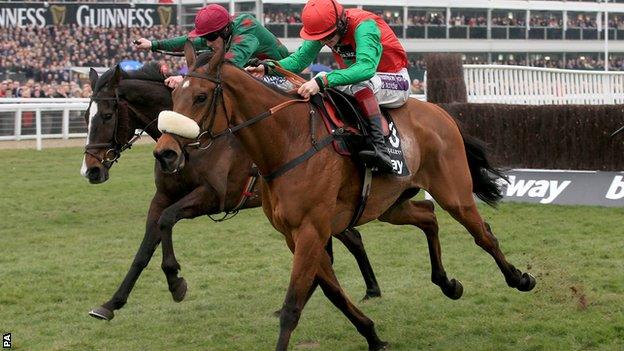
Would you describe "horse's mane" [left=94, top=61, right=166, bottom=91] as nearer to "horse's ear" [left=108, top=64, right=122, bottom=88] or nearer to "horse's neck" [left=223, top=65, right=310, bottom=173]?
"horse's ear" [left=108, top=64, right=122, bottom=88]

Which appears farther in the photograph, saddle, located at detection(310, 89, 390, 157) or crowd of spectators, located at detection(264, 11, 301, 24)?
crowd of spectators, located at detection(264, 11, 301, 24)

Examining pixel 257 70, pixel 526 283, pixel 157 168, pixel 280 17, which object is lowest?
pixel 526 283

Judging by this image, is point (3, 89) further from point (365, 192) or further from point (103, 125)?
point (365, 192)

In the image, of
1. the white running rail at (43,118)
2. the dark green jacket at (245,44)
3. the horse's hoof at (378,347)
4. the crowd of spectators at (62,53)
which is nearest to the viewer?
the horse's hoof at (378,347)

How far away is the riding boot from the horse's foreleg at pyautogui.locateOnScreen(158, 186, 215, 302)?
149cm

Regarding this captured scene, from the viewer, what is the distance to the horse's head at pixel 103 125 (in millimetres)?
6812

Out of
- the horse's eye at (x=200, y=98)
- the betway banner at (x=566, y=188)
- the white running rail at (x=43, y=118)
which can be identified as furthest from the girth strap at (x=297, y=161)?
the white running rail at (x=43, y=118)

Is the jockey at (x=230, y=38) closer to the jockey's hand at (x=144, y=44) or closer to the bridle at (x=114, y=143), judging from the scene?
the jockey's hand at (x=144, y=44)

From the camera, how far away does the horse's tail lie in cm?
681

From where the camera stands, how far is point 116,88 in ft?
22.5

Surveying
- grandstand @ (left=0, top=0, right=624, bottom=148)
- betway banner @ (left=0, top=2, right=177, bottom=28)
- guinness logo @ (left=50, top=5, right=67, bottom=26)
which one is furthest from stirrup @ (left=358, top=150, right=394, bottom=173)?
guinness logo @ (left=50, top=5, right=67, bottom=26)

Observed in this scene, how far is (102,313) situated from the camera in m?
6.09

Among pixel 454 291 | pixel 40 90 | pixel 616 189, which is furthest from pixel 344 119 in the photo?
pixel 40 90

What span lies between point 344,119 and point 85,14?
68.0 ft
